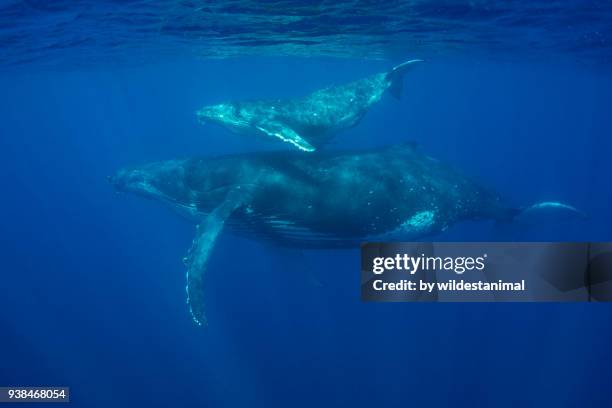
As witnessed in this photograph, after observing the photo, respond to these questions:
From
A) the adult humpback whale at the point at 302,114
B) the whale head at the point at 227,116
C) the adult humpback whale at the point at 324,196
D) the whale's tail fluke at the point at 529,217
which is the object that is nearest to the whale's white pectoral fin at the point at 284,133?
the adult humpback whale at the point at 302,114

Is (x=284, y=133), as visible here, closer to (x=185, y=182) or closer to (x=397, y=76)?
(x=185, y=182)

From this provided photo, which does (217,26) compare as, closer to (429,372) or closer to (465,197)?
(465,197)

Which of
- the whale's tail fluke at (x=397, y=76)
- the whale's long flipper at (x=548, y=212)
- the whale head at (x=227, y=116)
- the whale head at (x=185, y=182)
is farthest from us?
the whale's tail fluke at (x=397, y=76)

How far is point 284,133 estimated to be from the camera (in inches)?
379

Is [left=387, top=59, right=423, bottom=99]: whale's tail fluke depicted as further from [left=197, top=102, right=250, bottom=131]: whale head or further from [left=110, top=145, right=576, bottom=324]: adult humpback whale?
[left=197, top=102, right=250, bottom=131]: whale head

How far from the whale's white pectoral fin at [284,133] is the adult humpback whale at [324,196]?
1.02 metres

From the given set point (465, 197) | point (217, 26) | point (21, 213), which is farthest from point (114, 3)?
point (21, 213)

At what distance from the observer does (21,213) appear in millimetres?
42219

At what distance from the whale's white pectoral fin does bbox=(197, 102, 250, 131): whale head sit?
0.47 metres

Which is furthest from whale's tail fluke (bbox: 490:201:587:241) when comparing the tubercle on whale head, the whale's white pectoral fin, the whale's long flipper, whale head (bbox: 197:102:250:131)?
the tubercle on whale head

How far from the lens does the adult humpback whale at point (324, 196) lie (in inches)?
398

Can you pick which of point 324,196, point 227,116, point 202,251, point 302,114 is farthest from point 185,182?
point 324,196

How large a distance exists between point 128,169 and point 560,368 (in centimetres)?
1624

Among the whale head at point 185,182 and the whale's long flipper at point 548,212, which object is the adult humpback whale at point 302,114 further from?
the whale's long flipper at point 548,212
